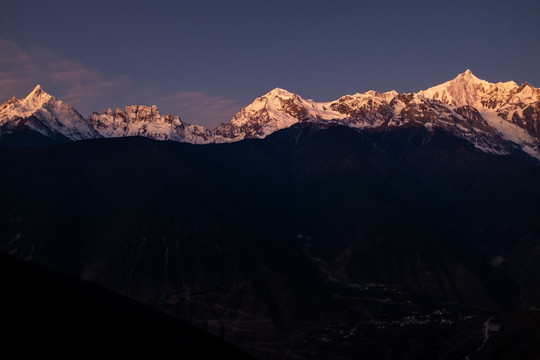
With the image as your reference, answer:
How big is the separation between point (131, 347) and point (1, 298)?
35036 millimetres

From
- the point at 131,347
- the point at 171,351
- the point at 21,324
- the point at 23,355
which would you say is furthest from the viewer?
the point at 171,351

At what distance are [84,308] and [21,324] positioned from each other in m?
30.0

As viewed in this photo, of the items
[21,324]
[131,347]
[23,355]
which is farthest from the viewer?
[131,347]

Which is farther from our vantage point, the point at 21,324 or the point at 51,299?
the point at 51,299

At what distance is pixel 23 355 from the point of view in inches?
5704

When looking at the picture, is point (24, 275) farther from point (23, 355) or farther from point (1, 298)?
point (23, 355)

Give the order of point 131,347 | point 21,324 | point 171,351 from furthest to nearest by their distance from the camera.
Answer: point 171,351, point 131,347, point 21,324

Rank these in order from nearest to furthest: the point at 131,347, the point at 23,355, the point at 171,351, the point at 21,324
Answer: the point at 23,355
the point at 21,324
the point at 131,347
the point at 171,351

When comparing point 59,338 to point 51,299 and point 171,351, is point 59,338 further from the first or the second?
point 171,351

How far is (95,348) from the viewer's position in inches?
6531

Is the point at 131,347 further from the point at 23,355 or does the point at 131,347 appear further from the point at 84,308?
the point at 23,355

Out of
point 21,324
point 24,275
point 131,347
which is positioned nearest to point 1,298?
point 21,324

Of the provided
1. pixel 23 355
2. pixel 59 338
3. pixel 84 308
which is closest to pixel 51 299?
pixel 84 308

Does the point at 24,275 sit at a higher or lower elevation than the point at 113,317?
higher
